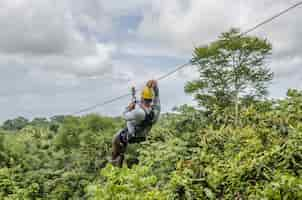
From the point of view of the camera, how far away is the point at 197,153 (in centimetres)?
441

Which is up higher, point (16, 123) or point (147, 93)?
point (16, 123)

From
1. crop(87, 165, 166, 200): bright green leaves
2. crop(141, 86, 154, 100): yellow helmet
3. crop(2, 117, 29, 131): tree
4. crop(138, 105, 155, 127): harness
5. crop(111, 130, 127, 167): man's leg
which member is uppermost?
crop(2, 117, 29, 131): tree

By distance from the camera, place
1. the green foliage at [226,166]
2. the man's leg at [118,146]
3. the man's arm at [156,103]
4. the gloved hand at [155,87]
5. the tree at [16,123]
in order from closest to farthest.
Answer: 1. the green foliage at [226,166]
2. the gloved hand at [155,87]
3. the man's arm at [156,103]
4. the man's leg at [118,146]
5. the tree at [16,123]

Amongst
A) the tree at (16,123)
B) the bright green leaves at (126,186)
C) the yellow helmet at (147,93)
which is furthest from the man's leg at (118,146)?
the tree at (16,123)

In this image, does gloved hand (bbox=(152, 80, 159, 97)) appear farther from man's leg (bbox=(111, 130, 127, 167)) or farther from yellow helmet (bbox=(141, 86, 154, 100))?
man's leg (bbox=(111, 130, 127, 167))

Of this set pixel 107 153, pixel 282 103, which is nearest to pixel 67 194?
pixel 107 153

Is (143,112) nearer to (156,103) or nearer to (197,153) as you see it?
(156,103)

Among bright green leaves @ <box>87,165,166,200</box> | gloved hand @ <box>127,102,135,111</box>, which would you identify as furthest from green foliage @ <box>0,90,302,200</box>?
gloved hand @ <box>127,102,135,111</box>

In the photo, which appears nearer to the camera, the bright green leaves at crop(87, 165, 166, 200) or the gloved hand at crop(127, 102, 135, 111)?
the bright green leaves at crop(87, 165, 166, 200)

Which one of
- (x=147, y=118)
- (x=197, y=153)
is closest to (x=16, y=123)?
(x=147, y=118)

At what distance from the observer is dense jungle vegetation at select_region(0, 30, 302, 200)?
3484mm

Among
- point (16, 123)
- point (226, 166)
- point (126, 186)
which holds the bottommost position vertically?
point (126, 186)

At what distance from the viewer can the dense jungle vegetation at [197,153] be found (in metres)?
3.48

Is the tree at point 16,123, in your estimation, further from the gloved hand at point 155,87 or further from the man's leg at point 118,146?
the gloved hand at point 155,87
